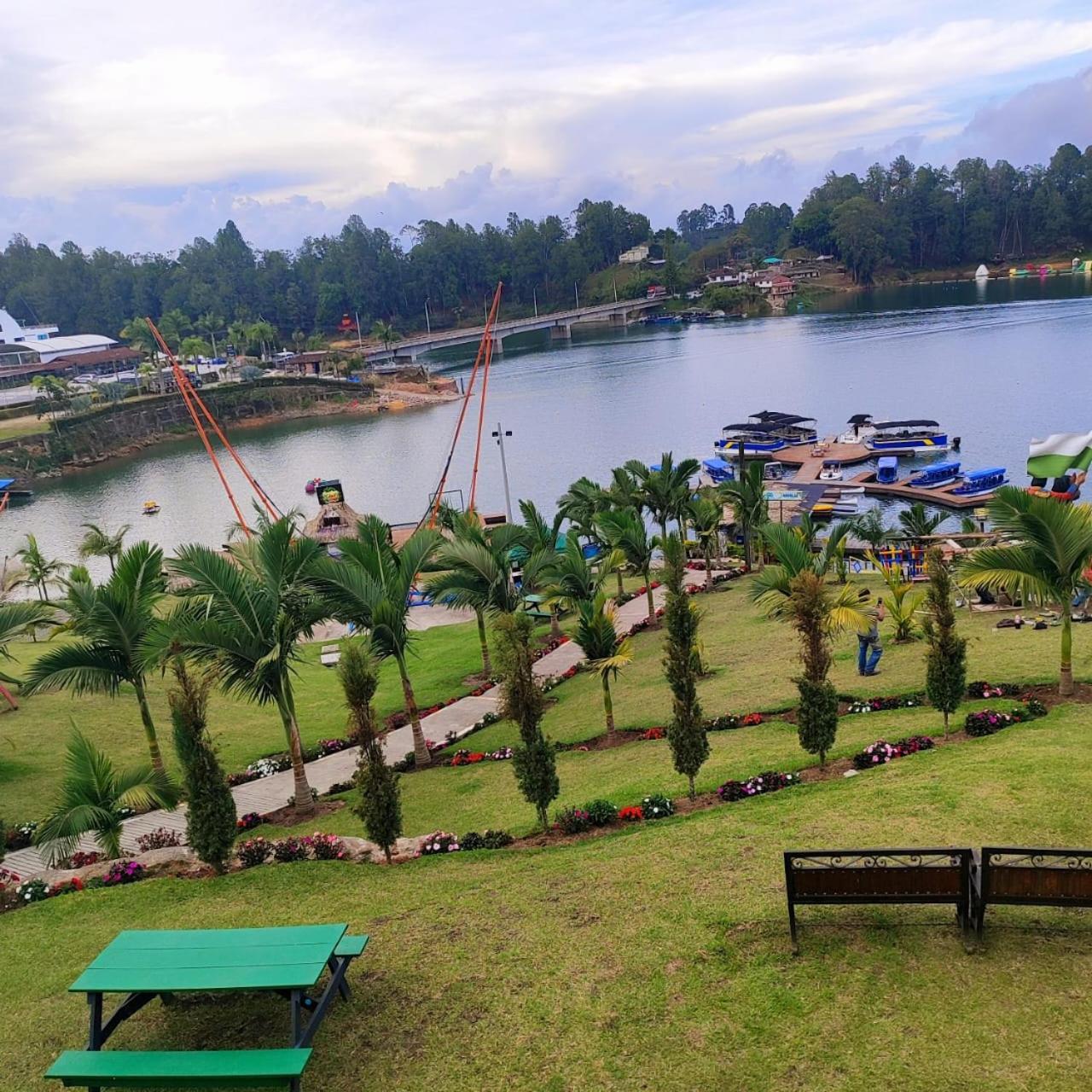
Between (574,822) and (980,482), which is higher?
(574,822)

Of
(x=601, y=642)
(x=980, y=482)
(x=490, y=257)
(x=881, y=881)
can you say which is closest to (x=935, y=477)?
(x=980, y=482)

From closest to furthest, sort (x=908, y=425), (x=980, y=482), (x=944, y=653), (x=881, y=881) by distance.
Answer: (x=881, y=881)
(x=944, y=653)
(x=980, y=482)
(x=908, y=425)

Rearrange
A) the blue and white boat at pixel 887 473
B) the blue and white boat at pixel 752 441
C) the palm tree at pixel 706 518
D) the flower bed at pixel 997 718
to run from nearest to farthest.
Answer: the flower bed at pixel 997 718
the palm tree at pixel 706 518
the blue and white boat at pixel 887 473
the blue and white boat at pixel 752 441

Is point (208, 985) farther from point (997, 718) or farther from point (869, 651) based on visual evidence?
point (869, 651)

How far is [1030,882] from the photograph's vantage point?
22.6 ft

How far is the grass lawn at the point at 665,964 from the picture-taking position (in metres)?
6.32

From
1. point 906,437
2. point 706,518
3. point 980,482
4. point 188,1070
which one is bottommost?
point 980,482

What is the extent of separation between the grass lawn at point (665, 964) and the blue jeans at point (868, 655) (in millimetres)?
4413

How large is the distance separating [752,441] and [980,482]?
16797 mm

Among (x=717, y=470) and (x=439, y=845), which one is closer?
(x=439, y=845)

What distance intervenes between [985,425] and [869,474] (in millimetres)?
15153

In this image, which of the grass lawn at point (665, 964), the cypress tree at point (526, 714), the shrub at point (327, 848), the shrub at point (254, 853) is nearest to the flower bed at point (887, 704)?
the grass lawn at point (665, 964)

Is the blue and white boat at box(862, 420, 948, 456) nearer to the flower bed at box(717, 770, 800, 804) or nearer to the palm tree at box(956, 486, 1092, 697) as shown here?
the palm tree at box(956, 486, 1092, 697)

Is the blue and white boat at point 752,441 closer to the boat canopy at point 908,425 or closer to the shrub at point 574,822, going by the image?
the boat canopy at point 908,425
